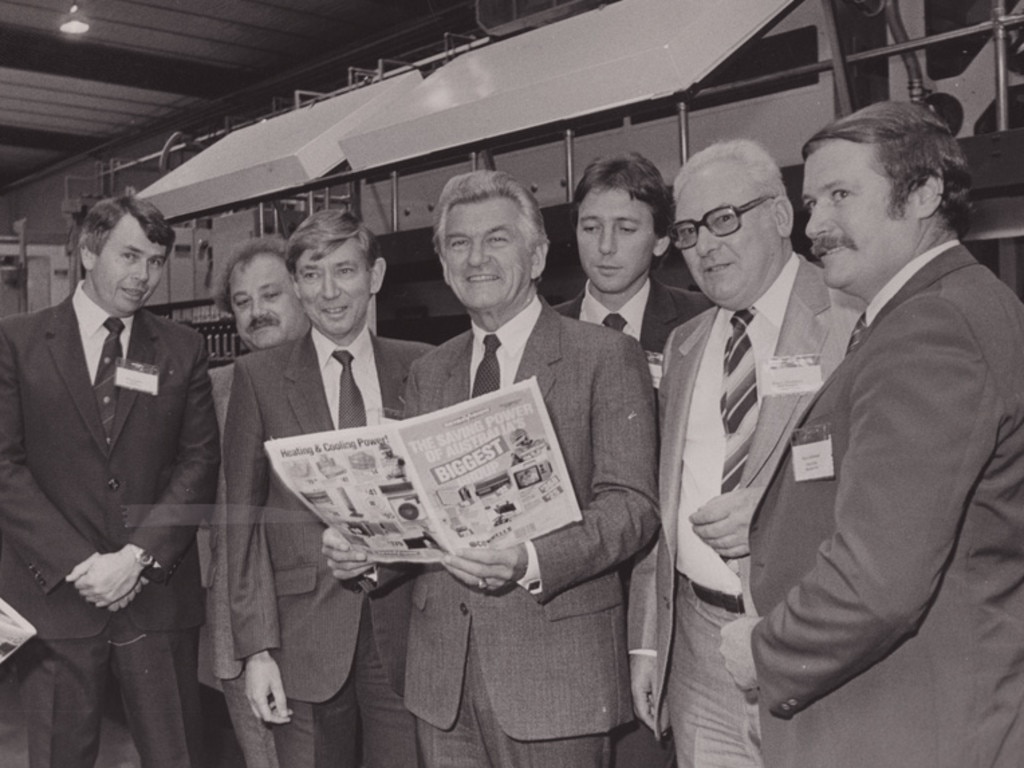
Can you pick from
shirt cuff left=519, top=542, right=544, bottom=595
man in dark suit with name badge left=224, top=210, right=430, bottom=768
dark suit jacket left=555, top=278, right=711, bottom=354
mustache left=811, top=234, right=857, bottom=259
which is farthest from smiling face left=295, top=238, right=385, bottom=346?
mustache left=811, top=234, right=857, bottom=259

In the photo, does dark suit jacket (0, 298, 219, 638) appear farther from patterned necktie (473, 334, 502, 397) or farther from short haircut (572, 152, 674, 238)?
short haircut (572, 152, 674, 238)

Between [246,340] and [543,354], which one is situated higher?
[246,340]

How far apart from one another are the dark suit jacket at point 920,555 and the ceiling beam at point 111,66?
12.0 ft

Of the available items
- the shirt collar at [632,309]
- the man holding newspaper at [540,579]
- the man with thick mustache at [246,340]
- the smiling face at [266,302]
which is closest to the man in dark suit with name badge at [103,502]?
the man with thick mustache at [246,340]

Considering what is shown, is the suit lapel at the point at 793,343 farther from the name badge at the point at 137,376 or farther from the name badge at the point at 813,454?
the name badge at the point at 137,376

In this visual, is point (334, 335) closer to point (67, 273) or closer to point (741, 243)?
point (741, 243)

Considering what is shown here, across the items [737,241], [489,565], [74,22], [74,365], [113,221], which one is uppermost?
[74,22]

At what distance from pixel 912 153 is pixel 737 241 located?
0.49 m

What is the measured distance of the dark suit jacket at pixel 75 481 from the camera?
2307 mm

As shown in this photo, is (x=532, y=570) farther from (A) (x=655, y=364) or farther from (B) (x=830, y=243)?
(A) (x=655, y=364)

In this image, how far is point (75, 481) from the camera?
237 cm

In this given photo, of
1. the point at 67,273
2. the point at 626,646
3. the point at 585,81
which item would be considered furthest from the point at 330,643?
the point at 585,81

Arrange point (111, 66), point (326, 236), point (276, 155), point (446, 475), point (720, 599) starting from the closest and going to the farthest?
point (446, 475), point (720, 599), point (326, 236), point (276, 155), point (111, 66)

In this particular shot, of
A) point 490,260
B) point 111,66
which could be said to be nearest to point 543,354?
point 490,260
